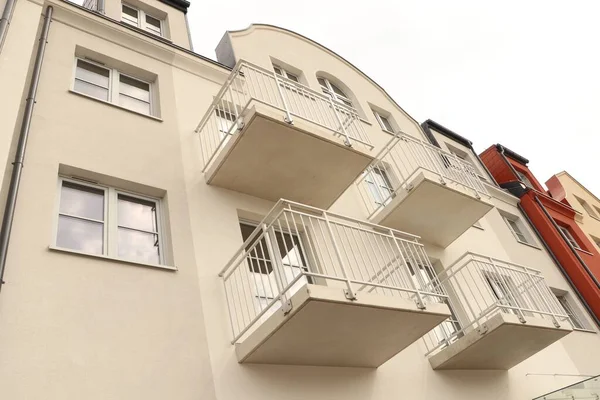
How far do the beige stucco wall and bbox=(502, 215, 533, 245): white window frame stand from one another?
550cm

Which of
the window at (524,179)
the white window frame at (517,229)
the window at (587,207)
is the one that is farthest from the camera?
the window at (587,207)

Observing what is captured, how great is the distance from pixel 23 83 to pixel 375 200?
7.45 metres

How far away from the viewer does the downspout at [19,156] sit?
17.0ft

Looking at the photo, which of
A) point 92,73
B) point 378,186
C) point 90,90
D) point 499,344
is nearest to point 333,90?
point 378,186

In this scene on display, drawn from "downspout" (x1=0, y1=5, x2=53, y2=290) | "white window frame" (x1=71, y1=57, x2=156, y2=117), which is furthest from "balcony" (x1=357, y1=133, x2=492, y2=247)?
"downspout" (x1=0, y1=5, x2=53, y2=290)

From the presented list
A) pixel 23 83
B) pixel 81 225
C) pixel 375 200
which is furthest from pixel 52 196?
pixel 375 200

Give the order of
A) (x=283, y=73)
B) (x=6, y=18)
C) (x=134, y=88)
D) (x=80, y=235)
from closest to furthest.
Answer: (x=80, y=235) → (x=6, y=18) → (x=134, y=88) → (x=283, y=73)

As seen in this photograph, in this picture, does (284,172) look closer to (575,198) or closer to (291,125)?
(291,125)

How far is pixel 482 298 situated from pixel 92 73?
896 centimetres

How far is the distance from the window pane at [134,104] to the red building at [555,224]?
13607 mm

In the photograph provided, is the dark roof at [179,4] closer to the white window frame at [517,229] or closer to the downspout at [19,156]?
the downspout at [19,156]

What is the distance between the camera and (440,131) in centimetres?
1828

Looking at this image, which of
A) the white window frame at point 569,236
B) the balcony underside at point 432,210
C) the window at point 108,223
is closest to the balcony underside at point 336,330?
the window at point 108,223

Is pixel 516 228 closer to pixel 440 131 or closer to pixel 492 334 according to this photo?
pixel 440 131
